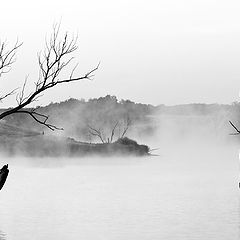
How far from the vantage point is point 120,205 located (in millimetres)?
31391

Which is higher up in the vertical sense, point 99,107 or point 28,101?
point 99,107

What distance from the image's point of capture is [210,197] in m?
34.8

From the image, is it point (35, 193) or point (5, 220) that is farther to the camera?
point (35, 193)

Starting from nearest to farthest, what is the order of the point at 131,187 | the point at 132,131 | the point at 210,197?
the point at 210,197
the point at 131,187
the point at 132,131

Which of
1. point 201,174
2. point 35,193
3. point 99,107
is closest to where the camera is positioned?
point 35,193

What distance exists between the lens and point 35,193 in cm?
3725

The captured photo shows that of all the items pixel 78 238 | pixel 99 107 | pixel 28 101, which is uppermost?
pixel 99 107

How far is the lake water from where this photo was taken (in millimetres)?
23500

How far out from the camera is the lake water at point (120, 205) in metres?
23.5

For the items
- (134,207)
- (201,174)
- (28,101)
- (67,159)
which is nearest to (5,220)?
(28,101)

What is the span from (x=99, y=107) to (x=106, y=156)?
65.4ft

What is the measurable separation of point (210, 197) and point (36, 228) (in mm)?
12486

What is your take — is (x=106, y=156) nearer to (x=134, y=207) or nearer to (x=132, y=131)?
(x=132, y=131)

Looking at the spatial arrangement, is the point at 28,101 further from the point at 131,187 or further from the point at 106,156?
the point at 106,156
